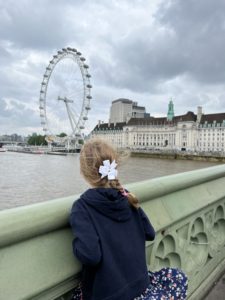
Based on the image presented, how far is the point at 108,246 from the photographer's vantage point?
3.92ft

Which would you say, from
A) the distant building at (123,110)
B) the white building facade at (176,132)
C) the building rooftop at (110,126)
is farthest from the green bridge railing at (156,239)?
the distant building at (123,110)

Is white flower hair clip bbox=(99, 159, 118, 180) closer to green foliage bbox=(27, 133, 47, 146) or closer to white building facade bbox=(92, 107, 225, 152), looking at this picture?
white building facade bbox=(92, 107, 225, 152)

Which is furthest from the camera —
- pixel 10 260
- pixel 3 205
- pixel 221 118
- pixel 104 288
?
pixel 221 118

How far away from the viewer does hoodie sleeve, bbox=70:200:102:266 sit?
111cm

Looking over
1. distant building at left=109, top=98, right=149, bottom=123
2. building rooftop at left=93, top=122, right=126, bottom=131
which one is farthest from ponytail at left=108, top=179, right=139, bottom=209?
distant building at left=109, top=98, right=149, bottom=123

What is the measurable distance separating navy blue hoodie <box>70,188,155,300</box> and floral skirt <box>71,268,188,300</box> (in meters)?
0.05

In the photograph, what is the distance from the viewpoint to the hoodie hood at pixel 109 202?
1.20 meters

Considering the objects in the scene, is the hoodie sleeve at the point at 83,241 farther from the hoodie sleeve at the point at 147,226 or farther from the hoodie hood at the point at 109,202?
the hoodie sleeve at the point at 147,226

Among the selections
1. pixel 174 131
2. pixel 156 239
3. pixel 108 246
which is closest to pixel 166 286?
pixel 156 239

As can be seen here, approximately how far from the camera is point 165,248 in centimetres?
169

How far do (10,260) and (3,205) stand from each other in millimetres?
11291

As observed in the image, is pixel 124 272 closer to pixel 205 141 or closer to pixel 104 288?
pixel 104 288

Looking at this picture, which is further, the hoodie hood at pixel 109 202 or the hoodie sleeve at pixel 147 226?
the hoodie sleeve at pixel 147 226

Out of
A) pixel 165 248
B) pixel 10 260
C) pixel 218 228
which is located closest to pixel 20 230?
pixel 10 260
